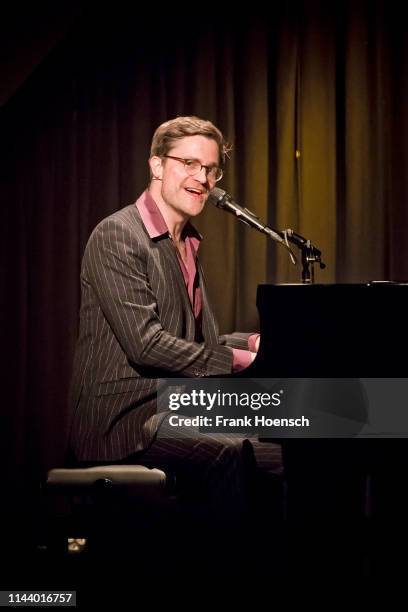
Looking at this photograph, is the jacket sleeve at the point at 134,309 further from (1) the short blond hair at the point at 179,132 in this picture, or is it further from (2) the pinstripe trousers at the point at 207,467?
(1) the short blond hair at the point at 179,132

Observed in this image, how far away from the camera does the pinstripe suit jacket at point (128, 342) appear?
2316 mm

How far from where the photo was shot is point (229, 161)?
3500 millimetres

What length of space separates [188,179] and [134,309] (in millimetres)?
511

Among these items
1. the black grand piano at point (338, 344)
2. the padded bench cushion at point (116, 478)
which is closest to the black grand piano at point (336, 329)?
the black grand piano at point (338, 344)

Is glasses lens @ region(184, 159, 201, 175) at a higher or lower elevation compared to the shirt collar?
higher

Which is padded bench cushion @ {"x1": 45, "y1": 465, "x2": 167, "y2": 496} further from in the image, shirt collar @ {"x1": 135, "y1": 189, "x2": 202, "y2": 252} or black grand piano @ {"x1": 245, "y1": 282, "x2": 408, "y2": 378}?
shirt collar @ {"x1": 135, "y1": 189, "x2": 202, "y2": 252}

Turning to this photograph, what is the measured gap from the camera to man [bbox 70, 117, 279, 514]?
230 centimetres

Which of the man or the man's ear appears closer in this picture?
the man

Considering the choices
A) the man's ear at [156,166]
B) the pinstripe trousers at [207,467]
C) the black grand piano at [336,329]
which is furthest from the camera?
the man's ear at [156,166]

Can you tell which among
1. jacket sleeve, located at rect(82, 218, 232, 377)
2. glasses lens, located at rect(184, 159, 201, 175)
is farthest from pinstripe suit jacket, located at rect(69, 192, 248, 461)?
glasses lens, located at rect(184, 159, 201, 175)

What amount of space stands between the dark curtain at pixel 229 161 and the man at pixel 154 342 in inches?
35.3

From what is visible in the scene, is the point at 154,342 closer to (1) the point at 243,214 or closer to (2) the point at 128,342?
(2) the point at 128,342

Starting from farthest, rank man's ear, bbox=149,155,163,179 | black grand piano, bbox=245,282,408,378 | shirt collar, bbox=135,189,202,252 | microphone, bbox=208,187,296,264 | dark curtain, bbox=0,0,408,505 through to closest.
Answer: dark curtain, bbox=0,0,408,505
man's ear, bbox=149,155,163,179
shirt collar, bbox=135,189,202,252
microphone, bbox=208,187,296,264
black grand piano, bbox=245,282,408,378

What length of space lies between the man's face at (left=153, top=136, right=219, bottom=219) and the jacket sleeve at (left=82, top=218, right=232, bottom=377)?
0.23 meters
